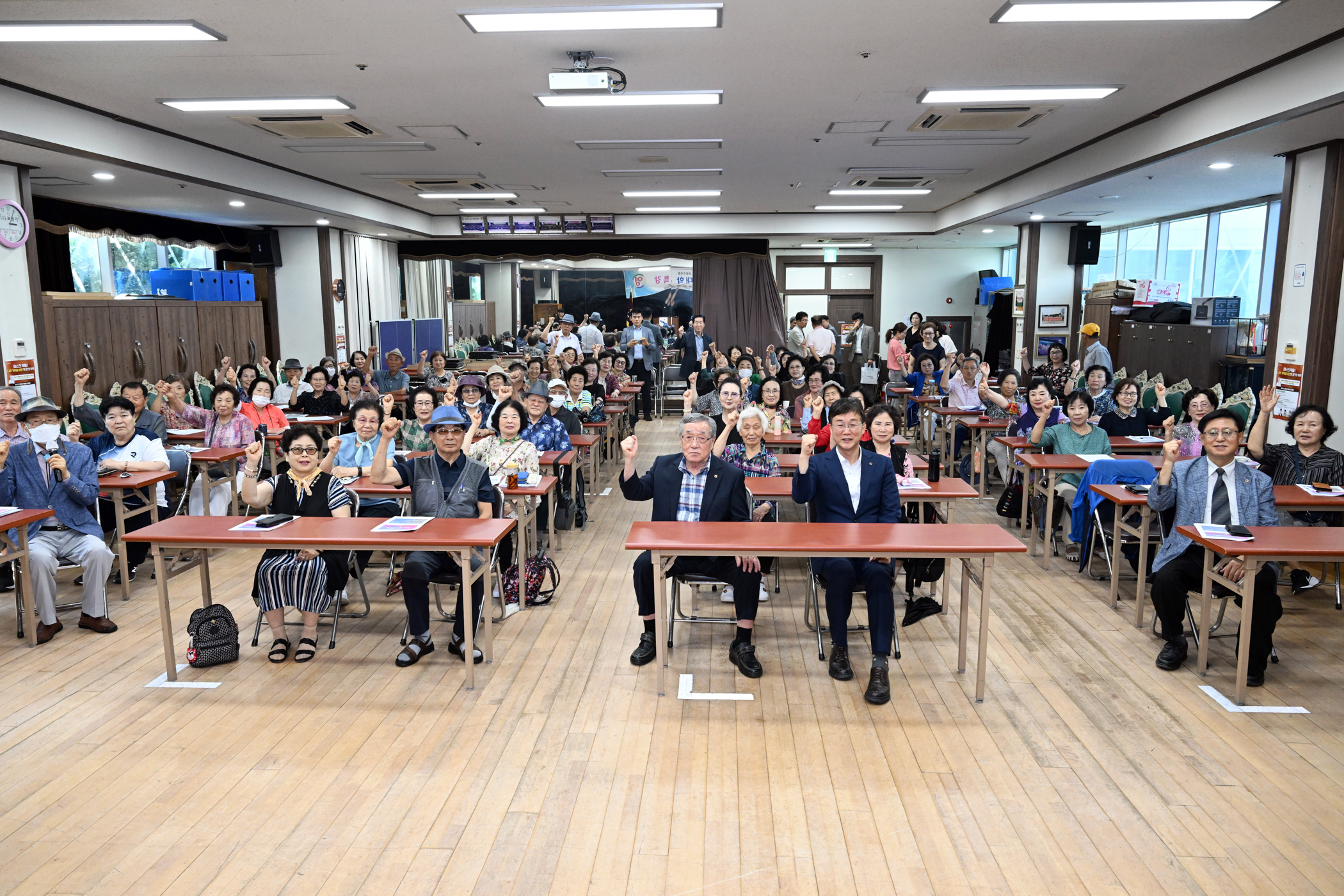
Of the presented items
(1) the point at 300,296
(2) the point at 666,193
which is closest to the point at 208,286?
(1) the point at 300,296

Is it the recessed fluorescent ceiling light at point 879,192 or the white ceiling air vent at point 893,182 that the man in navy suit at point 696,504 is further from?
the recessed fluorescent ceiling light at point 879,192

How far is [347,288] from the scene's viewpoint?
14.3 metres

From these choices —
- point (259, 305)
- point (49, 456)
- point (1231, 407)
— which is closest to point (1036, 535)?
point (1231, 407)

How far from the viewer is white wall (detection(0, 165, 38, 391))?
686cm

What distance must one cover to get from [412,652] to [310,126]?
5.10 m

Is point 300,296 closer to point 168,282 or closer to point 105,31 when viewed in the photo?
point 168,282

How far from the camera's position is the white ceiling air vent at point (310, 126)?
23.6 feet

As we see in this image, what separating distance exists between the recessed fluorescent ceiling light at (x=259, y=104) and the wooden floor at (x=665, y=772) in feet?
13.1

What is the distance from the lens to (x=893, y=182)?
11.2 m

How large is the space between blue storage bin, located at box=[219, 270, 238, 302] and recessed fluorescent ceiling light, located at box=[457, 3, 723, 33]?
8743mm

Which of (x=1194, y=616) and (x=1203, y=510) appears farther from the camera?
(x=1194, y=616)

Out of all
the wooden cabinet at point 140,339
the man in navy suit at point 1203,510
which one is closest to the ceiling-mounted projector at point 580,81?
the man in navy suit at point 1203,510

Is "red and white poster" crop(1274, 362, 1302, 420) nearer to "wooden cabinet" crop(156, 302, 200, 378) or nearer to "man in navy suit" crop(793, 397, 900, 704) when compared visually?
"man in navy suit" crop(793, 397, 900, 704)

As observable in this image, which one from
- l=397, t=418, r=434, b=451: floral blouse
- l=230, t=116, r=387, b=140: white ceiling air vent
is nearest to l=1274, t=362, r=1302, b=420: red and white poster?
l=397, t=418, r=434, b=451: floral blouse
